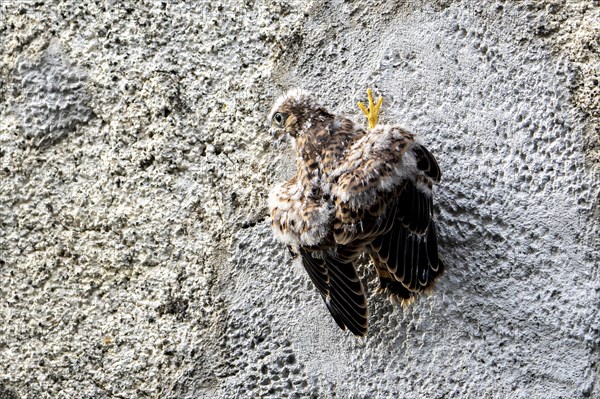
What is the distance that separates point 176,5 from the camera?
127 inches

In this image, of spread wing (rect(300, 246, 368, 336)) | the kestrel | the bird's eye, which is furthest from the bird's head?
spread wing (rect(300, 246, 368, 336))

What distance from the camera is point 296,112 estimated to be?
2.93 meters

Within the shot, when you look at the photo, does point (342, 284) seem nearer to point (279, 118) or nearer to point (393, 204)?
point (393, 204)

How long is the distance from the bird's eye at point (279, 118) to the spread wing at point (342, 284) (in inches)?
17.2

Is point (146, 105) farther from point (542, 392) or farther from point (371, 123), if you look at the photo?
point (542, 392)

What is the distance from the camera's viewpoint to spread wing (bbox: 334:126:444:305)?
265 cm

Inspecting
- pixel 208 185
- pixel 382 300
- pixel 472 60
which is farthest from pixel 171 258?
pixel 472 60

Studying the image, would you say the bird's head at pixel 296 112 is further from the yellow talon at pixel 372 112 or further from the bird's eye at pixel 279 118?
the yellow talon at pixel 372 112

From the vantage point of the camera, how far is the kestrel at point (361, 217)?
2.67m

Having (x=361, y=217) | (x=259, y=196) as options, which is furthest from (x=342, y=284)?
(x=259, y=196)

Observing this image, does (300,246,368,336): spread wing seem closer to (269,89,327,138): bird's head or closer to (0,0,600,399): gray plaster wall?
(0,0,600,399): gray plaster wall

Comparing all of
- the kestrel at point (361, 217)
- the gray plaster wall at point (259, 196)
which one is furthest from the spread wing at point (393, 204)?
the gray plaster wall at point (259, 196)

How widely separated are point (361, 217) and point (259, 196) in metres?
0.52

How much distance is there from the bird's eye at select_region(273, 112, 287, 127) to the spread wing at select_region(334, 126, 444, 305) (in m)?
0.29
